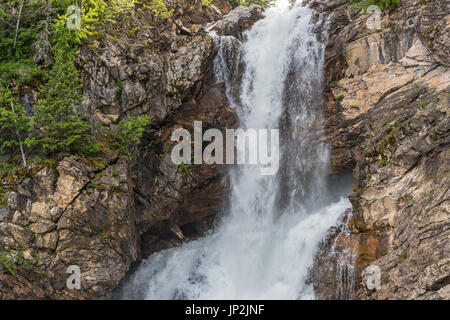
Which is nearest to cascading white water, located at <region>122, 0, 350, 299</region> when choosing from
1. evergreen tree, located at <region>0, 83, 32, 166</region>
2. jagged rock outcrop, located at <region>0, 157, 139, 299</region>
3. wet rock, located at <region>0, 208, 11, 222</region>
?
jagged rock outcrop, located at <region>0, 157, 139, 299</region>

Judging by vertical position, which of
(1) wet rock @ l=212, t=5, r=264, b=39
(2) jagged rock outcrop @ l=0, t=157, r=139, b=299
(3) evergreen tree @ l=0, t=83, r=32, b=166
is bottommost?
(2) jagged rock outcrop @ l=0, t=157, r=139, b=299

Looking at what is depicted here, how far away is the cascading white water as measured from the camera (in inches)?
538

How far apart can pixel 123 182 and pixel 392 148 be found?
9925mm

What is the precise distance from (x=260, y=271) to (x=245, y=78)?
9223 mm

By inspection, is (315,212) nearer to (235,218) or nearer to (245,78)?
(235,218)

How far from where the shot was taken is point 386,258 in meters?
10.3

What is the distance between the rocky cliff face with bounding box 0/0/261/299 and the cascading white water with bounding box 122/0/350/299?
107 cm

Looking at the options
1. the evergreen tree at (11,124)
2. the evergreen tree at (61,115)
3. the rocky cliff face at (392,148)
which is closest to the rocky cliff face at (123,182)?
the evergreen tree at (61,115)

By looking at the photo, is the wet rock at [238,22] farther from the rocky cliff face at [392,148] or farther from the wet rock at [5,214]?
the wet rock at [5,214]

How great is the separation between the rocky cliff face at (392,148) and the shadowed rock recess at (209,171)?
0.04m

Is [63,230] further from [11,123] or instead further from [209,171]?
[209,171]

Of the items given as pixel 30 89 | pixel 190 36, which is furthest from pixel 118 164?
pixel 190 36

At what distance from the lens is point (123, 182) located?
41.7 feet

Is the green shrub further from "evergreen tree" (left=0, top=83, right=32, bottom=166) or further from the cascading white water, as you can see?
the cascading white water
